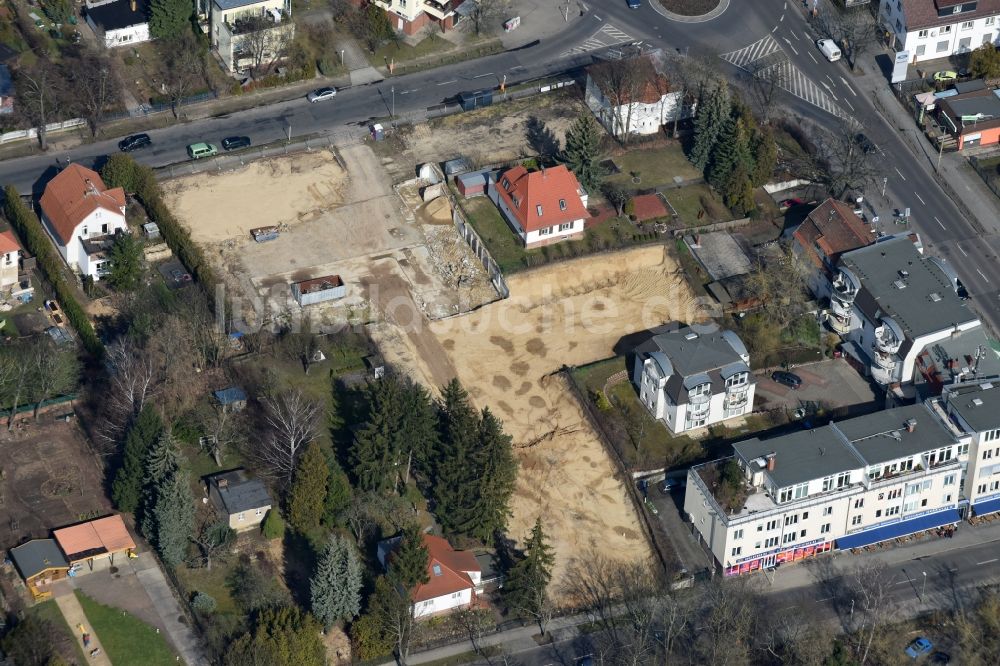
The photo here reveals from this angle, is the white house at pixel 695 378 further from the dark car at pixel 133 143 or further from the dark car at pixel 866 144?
the dark car at pixel 133 143

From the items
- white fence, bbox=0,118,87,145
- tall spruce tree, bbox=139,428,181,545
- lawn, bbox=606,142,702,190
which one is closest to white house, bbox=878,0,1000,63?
lawn, bbox=606,142,702,190

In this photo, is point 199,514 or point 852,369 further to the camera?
point 852,369

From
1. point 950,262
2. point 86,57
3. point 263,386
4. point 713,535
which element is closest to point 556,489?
point 713,535

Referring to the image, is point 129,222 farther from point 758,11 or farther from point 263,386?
point 758,11

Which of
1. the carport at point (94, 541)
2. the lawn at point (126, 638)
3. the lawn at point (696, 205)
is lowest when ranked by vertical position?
the lawn at point (696, 205)

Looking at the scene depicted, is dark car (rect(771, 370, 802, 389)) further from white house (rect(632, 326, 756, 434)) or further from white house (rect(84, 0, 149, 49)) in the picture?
white house (rect(84, 0, 149, 49))

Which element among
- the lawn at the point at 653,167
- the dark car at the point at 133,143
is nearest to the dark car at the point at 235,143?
the dark car at the point at 133,143
